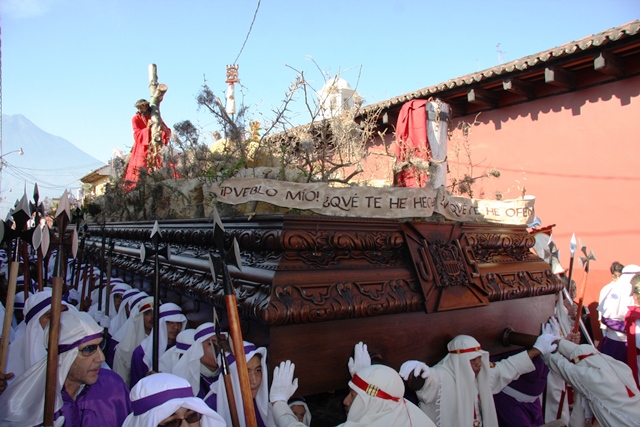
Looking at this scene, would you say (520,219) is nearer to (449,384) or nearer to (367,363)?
(449,384)

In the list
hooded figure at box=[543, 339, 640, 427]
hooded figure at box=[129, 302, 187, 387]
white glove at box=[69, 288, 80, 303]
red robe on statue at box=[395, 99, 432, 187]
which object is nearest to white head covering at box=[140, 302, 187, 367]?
hooded figure at box=[129, 302, 187, 387]

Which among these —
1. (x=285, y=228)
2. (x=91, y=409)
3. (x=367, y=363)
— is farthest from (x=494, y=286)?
(x=91, y=409)

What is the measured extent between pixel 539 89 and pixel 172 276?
722 centimetres

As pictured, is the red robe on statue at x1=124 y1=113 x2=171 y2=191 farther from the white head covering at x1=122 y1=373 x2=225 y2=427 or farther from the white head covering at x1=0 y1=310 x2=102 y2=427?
the white head covering at x1=122 y1=373 x2=225 y2=427

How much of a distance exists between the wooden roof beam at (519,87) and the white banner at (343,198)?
5.30 meters

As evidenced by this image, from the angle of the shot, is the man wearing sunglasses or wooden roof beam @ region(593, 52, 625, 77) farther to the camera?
wooden roof beam @ region(593, 52, 625, 77)

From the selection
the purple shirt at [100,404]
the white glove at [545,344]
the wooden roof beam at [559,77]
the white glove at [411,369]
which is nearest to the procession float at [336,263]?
the white glove at [411,369]

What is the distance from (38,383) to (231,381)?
2.55ft

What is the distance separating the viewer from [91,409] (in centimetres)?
201

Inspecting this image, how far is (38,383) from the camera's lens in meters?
1.86

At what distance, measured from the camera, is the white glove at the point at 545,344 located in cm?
A: 309

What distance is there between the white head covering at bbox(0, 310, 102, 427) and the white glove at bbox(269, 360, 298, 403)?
2.68ft

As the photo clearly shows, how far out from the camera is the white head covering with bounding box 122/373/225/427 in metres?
1.59

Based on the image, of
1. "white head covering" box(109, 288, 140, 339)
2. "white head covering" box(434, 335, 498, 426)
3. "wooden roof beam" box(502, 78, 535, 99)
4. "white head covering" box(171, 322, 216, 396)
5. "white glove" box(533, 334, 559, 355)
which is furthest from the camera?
"wooden roof beam" box(502, 78, 535, 99)
